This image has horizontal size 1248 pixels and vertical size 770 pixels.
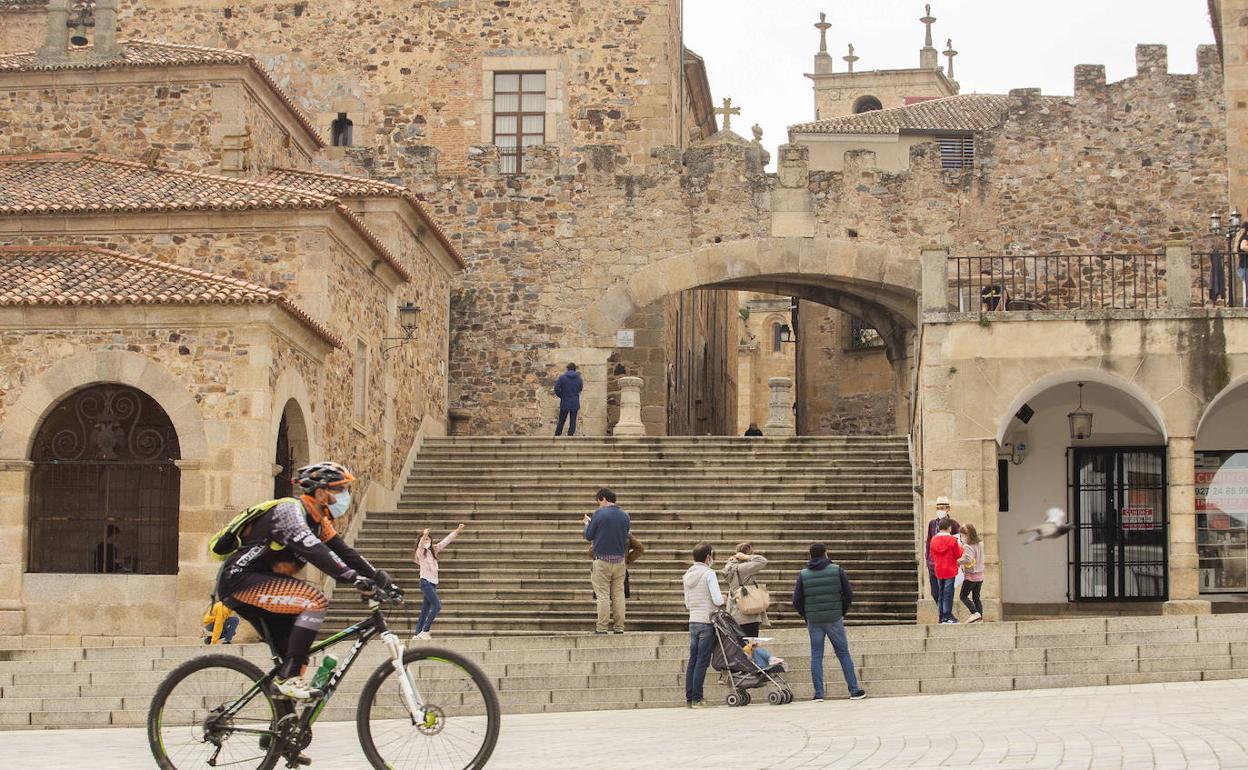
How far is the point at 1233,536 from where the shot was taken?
20625 mm

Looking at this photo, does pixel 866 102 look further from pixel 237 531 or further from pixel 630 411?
pixel 237 531

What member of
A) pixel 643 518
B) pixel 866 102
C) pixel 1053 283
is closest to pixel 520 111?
pixel 1053 283

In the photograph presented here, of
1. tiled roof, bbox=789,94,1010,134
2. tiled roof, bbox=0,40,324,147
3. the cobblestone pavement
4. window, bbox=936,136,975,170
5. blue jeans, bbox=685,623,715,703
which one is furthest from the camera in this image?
tiled roof, bbox=789,94,1010,134

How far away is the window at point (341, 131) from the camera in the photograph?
3011 centimetres

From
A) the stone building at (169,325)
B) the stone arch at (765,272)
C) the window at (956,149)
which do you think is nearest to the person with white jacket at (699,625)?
the stone building at (169,325)

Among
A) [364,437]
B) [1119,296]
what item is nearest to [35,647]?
[364,437]

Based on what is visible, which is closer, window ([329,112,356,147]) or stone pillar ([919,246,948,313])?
stone pillar ([919,246,948,313])

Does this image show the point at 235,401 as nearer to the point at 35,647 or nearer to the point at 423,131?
the point at 35,647

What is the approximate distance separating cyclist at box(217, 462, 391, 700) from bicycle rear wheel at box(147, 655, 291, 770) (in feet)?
0.53

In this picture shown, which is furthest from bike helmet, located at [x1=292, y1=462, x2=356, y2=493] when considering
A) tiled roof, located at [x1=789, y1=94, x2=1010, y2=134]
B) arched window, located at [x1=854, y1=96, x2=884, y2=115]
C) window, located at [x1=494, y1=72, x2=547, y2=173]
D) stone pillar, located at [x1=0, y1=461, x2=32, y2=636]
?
arched window, located at [x1=854, y1=96, x2=884, y2=115]

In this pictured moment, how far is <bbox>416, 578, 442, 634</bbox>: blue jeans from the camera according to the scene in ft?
57.9

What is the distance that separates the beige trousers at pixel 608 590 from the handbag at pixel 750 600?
223 cm

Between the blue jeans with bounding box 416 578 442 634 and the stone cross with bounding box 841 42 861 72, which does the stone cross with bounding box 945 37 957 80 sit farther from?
the blue jeans with bounding box 416 578 442 634

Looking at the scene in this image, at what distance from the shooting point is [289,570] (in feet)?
28.3
